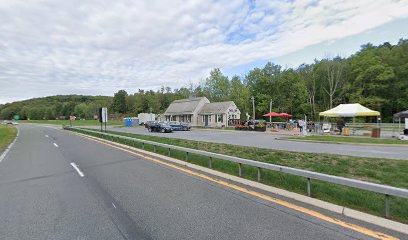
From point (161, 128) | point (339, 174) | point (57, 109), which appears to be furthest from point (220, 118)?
point (57, 109)

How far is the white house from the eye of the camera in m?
46.2

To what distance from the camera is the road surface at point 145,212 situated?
12.2 ft

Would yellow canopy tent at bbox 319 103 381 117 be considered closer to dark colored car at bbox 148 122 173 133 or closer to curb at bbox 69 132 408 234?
dark colored car at bbox 148 122 173 133

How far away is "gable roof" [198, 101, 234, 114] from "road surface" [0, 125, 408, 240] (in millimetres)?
39600

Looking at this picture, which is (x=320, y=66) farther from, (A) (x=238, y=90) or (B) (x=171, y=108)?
(B) (x=171, y=108)

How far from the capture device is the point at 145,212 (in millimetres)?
4574

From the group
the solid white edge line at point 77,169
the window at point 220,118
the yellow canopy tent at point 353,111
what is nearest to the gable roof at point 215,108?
the window at point 220,118

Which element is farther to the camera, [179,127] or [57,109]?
[57,109]

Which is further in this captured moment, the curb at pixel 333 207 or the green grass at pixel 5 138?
the green grass at pixel 5 138

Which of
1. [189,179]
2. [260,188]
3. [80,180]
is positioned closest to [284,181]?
[260,188]

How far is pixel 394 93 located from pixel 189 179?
56.4 meters

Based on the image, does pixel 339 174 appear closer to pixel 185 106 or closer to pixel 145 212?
pixel 145 212

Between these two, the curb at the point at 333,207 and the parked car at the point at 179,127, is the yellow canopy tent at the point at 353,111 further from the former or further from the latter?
the curb at the point at 333,207

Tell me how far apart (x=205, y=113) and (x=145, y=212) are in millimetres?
44758
